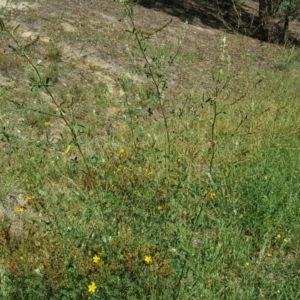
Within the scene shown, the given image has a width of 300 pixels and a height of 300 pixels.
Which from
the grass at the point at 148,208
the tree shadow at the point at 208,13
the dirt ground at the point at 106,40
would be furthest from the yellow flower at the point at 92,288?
the tree shadow at the point at 208,13

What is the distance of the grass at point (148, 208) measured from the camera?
2.61 m

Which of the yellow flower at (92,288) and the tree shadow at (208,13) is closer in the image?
the yellow flower at (92,288)

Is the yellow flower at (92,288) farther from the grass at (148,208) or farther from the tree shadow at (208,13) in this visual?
the tree shadow at (208,13)

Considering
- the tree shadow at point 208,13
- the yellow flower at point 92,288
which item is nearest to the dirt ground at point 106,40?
the tree shadow at point 208,13

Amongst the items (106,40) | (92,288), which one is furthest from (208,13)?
(92,288)

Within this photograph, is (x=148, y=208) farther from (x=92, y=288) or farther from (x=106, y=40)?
(x=106, y=40)

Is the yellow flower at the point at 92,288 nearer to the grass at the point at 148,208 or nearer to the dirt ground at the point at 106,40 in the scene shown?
the grass at the point at 148,208

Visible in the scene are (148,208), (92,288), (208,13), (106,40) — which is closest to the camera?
(92,288)

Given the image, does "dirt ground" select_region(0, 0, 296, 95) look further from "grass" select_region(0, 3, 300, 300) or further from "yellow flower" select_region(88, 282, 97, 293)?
"yellow flower" select_region(88, 282, 97, 293)

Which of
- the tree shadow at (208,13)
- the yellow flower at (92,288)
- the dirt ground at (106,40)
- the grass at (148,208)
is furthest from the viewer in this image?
the tree shadow at (208,13)

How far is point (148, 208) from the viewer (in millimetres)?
3451

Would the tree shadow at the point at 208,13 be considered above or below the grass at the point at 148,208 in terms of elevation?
above

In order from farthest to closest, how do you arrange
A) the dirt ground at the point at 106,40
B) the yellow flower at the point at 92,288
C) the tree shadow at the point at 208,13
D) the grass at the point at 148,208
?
the tree shadow at the point at 208,13 → the dirt ground at the point at 106,40 → the grass at the point at 148,208 → the yellow flower at the point at 92,288

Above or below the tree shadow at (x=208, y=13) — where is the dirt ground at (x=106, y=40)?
below
